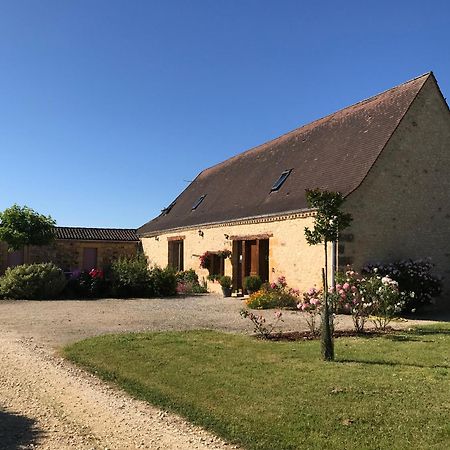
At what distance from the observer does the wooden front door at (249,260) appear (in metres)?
16.9

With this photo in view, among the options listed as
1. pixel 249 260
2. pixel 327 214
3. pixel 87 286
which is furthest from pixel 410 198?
pixel 87 286

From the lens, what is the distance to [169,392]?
518 cm

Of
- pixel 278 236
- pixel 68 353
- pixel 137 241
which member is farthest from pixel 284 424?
pixel 137 241

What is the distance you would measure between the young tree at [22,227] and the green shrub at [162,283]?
24.2ft

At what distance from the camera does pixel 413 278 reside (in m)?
12.8

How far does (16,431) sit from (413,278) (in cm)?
1081

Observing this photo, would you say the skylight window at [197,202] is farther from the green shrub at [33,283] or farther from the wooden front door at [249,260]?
the green shrub at [33,283]

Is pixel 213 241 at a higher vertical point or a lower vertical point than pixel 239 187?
lower

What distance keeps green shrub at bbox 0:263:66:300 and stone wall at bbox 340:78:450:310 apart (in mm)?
9659

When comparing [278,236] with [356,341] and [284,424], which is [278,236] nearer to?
[356,341]

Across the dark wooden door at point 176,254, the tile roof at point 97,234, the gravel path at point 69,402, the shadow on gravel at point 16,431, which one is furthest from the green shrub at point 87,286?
the shadow on gravel at point 16,431

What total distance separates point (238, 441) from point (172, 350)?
3456 millimetres

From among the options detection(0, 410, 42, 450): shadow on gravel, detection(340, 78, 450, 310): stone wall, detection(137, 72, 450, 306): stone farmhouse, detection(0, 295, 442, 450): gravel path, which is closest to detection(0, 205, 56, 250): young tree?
detection(137, 72, 450, 306): stone farmhouse

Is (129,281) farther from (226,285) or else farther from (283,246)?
(283,246)
